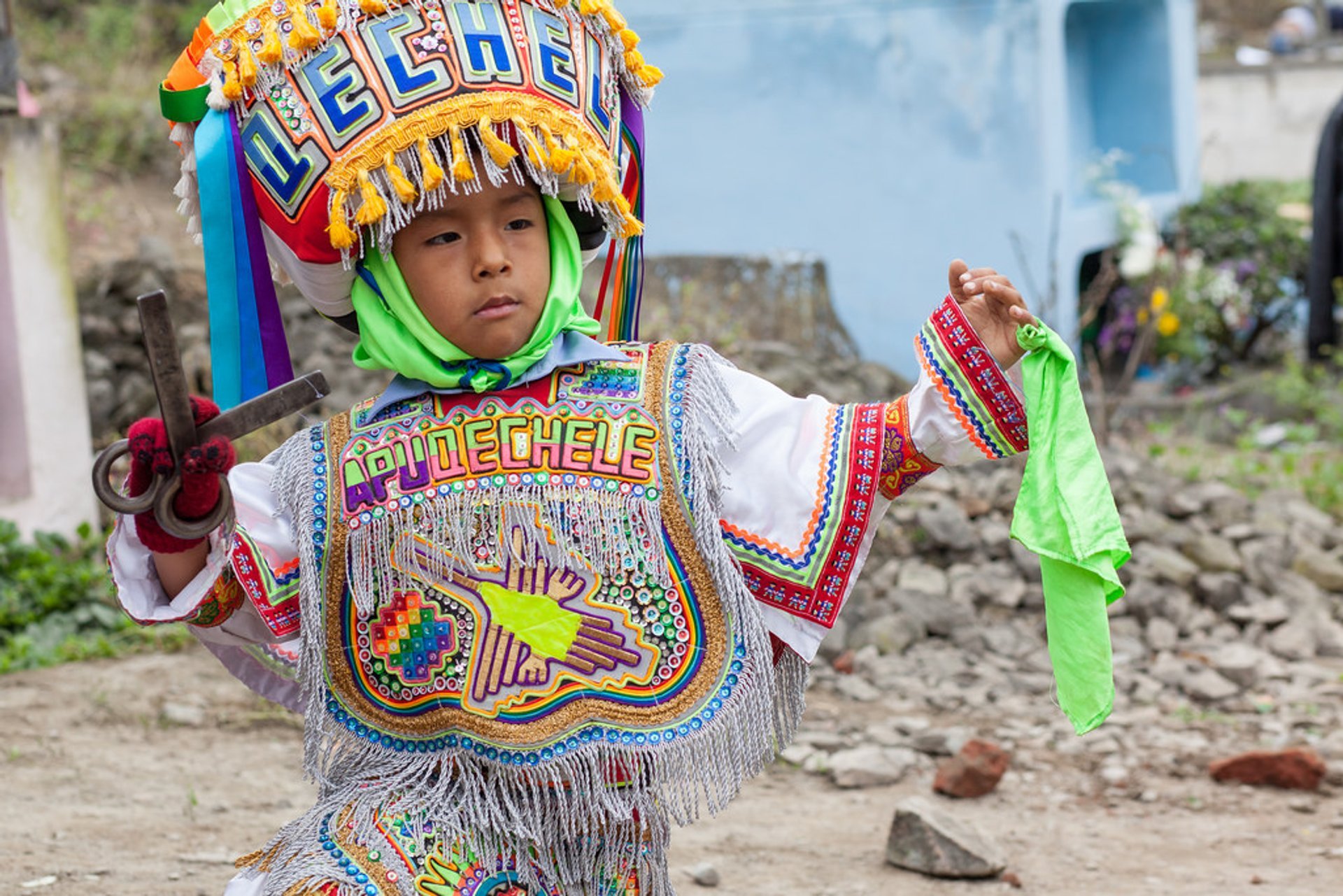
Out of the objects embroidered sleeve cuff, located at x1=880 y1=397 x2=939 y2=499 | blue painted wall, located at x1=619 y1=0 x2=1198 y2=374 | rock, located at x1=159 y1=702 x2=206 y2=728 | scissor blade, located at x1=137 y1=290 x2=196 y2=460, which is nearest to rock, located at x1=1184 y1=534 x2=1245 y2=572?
blue painted wall, located at x1=619 y1=0 x2=1198 y2=374

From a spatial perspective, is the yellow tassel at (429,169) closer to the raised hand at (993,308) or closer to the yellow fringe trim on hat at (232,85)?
the yellow fringe trim on hat at (232,85)

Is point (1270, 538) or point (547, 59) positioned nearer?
point (547, 59)

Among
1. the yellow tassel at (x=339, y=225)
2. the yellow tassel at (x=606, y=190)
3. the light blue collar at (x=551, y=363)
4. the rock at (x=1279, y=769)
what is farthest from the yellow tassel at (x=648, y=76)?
the rock at (x=1279, y=769)

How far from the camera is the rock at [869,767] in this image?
4379mm

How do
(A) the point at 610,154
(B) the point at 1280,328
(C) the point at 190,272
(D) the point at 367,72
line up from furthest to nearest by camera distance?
(B) the point at 1280,328 → (C) the point at 190,272 → (A) the point at 610,154 → (D) the point at 367,72

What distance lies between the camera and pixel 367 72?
2.33 m

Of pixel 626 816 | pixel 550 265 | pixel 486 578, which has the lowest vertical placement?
pixel 626 816

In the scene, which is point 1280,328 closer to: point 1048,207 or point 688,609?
point 1048,207

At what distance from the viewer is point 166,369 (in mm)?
2162

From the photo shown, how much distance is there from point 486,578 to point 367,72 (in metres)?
0.79

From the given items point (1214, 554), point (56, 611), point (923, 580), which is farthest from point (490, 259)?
point (1214, 554)

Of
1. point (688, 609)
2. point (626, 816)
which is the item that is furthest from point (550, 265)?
point (626, 816)

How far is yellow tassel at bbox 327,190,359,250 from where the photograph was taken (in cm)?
232

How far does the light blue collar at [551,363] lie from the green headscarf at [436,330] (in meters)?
0.01
